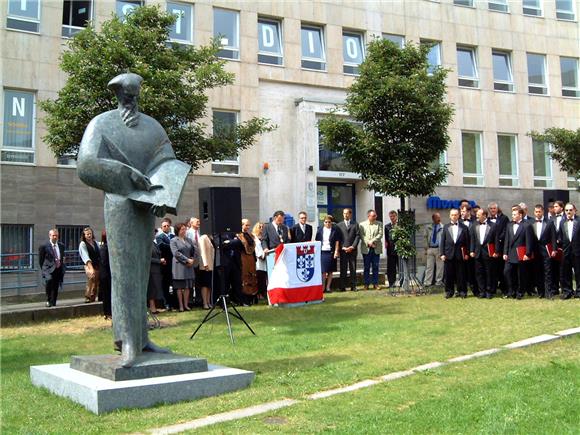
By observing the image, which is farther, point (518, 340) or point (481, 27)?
point (481, 27)

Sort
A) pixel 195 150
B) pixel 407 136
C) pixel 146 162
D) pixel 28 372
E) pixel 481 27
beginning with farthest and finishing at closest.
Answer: pixel 481 27 < pixel 407 136 < pixel 195 150 < pixel 28 372 < pixel 146 162

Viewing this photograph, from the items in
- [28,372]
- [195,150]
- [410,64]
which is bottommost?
[28,372]

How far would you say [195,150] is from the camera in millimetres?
14547

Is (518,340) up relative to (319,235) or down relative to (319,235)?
down

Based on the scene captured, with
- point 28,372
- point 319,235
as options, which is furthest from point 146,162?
point 319,235

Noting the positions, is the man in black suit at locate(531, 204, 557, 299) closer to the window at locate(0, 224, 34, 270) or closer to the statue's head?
the statue's head

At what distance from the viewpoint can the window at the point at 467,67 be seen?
32500 mm

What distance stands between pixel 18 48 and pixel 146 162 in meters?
18.4

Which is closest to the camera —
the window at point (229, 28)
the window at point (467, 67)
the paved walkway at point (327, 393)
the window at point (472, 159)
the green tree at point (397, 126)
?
the paved walkway at point (327, 393)

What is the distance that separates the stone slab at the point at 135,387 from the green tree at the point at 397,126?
1051 centimetres

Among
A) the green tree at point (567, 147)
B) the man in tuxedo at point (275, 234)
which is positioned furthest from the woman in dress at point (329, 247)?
the green tree at point (567, 147)

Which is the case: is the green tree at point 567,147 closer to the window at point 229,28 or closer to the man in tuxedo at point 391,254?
the man in tuxedo at point 391,254

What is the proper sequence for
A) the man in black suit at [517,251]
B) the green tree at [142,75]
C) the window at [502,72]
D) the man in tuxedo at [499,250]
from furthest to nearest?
the window at [502,72]
the man in tuxedo at [499,250]
the man in black suit at [517,251]
the green tree at [142,75]

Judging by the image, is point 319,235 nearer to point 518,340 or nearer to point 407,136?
point 407,136
